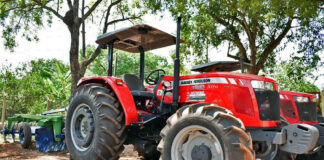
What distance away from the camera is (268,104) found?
4410 millimetres

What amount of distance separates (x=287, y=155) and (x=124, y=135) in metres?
2.67

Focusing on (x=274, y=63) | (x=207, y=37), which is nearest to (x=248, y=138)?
(x=207, y=37)

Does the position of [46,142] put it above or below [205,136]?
below

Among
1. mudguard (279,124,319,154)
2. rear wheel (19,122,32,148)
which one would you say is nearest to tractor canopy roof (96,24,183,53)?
mudguard (279,124,319,154)

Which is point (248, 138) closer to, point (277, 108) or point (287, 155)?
point (277, 108)

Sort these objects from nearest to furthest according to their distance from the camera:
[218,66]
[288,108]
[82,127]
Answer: [82,127], [218,66], [288,108]

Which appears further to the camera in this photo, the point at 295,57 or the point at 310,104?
the point at 295,57

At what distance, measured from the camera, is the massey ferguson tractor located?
3.71 m

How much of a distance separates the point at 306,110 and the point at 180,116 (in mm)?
5598

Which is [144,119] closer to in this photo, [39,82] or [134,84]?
[134,84]

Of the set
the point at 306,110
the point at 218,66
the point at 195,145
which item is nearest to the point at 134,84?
the point at 218,66

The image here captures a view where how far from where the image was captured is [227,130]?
3.51 metres

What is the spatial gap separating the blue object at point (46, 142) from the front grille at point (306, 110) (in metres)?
6.36

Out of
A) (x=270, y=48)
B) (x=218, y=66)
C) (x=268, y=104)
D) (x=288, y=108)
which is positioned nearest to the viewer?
(x=268, y=104)
